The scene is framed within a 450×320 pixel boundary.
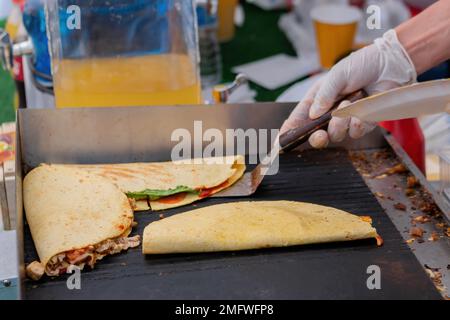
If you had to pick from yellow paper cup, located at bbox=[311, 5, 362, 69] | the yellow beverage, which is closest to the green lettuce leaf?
the yellow beverage

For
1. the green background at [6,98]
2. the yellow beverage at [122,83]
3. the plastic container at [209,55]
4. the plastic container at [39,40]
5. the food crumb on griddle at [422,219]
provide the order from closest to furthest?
the food crumb on griddle at [422,219] → the yellow beverage at [122,83] → the plastic container at [39,40] → the green background at [6,98] → the plastic container at [209,55]

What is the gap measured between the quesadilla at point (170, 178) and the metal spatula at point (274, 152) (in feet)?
0.06

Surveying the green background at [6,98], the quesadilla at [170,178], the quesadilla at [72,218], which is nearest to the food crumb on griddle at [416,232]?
the quesadilla at [170,178]

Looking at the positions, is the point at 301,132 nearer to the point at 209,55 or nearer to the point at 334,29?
the point at 334,29

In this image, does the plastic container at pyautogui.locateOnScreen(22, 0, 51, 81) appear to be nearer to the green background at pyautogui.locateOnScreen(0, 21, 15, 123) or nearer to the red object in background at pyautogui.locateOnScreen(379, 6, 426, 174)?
the green background at pyautogui.locateOnScreen(0, 21, 15, 123)

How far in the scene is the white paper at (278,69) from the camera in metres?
3.22

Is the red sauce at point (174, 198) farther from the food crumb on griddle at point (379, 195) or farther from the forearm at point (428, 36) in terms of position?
the forearm at point (428, 36)

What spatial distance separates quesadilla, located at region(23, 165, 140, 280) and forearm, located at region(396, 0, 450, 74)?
87cm

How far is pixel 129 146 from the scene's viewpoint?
1.76m

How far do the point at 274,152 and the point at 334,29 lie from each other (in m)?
1.61

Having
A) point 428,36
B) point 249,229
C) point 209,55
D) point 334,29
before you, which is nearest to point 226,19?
point 209,55

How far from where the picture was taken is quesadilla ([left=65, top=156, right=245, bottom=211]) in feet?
5.32
